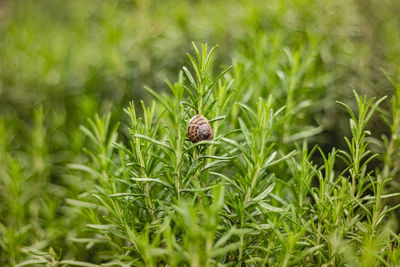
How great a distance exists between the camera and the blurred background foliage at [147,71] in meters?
1.10

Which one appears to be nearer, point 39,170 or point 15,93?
point 39,170

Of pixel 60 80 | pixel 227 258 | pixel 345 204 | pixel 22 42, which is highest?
pixel 22 42

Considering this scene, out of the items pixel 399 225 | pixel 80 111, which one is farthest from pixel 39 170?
pixel 399 225

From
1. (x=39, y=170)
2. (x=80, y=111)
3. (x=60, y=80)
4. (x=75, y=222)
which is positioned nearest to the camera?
(x=75, y=222)

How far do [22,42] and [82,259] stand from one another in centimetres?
117

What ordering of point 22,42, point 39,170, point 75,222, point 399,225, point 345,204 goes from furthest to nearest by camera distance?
point 22,42
point 39,170
point 75,222
point 399,225
point 345,204

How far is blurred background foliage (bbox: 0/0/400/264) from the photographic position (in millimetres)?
1103

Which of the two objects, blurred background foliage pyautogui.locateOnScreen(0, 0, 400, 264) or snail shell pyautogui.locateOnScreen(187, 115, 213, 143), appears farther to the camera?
blurred background foliage pyautogui.locateOnScreen(0, 0, 400, 264)

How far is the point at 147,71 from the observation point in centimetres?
137

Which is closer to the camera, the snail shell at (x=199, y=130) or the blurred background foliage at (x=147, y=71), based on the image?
the snail shell at (x=199, y=130)

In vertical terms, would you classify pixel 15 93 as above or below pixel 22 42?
below

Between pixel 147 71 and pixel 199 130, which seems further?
pixel 147 71

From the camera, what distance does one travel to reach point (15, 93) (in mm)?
1450

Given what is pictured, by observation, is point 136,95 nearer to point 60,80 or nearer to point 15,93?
point 60,80
